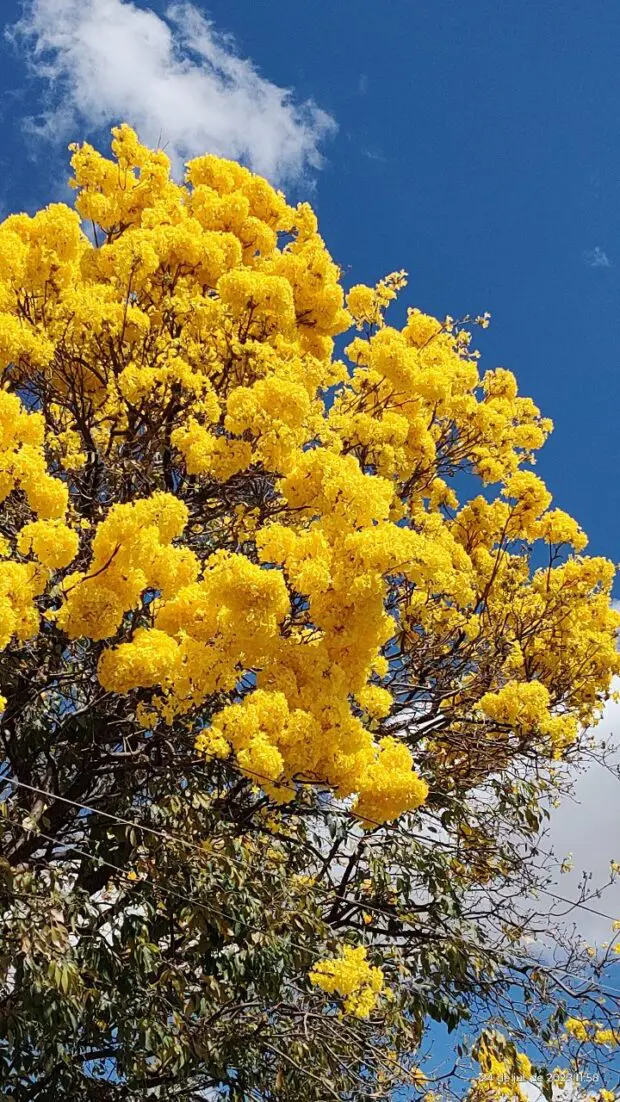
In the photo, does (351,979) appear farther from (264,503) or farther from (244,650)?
(264,503)

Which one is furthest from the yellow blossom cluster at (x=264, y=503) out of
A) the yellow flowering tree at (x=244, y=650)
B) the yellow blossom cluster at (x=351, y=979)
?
the yellow blossom cluster at (x=351, y=979)

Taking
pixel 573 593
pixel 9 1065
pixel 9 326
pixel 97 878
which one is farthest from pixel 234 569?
pixel 573 593

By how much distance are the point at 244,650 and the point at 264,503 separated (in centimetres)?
211

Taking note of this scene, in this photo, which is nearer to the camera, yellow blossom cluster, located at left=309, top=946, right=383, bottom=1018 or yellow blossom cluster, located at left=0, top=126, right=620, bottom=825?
yellow blossom cluster, located at left=0, top=126, right=620, bottom=825

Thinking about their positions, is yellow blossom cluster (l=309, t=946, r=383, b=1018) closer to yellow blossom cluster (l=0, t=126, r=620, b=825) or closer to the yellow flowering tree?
the yellow flowering tree

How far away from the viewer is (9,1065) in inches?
173

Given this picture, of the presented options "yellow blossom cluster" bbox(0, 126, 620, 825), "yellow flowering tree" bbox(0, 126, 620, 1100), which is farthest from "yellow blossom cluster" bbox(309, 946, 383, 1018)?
"yellow blossom cluster" bbox(0, 126, 620, 825)

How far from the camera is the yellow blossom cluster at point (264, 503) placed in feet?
10.2

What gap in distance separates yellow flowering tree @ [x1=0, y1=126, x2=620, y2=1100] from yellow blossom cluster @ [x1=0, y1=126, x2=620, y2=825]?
0.02m

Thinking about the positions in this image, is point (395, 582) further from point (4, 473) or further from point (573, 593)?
point (4, 473)

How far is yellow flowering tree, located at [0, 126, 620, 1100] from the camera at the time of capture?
3166 mm

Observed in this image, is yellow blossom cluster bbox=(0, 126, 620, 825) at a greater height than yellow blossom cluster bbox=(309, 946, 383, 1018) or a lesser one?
greater

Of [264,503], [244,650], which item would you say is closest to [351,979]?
[244,650]

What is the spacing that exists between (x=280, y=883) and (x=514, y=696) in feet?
4.95
